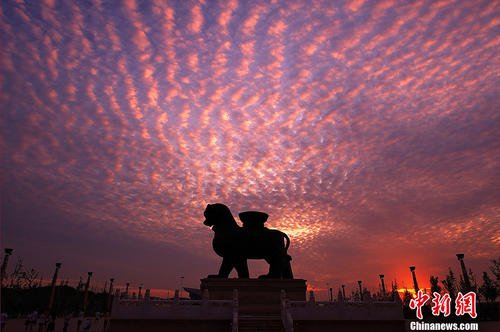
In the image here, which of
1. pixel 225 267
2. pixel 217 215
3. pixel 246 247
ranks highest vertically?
pixel 217 215

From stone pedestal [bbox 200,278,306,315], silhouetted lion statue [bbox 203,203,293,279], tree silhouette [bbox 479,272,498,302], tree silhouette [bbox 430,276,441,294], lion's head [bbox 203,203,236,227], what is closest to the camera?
stone pedestal [bbox 200,278,306,315]

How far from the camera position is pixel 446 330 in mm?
15438

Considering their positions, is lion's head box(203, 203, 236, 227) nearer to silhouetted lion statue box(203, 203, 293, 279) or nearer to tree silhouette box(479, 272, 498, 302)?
silhouetted lion statue box(203, 203, 293, 279)

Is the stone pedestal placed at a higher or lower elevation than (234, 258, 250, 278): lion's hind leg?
lower

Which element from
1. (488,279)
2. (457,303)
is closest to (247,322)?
(457,303)

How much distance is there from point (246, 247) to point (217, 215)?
2269mm

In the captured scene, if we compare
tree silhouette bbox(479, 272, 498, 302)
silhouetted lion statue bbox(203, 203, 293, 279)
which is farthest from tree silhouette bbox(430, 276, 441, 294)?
silhouetted lion statue bbox(203, 203, 293, 279)

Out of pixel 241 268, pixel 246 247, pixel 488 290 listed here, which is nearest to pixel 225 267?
pixel 241 268

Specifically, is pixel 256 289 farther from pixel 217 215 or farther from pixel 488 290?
pixel 488 290

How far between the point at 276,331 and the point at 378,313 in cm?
451

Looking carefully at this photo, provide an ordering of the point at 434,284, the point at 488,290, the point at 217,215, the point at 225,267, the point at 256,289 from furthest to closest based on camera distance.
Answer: the point at 434,284
the point at 488,290
the point at 217,215
the point at 225,267
the point at 256,289

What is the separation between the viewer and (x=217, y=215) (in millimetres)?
18375

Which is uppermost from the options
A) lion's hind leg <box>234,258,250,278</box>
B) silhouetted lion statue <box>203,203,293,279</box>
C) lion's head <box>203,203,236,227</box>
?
lion's head <box>203,203,236,227</box>

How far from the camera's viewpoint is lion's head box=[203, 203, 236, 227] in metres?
18.3
